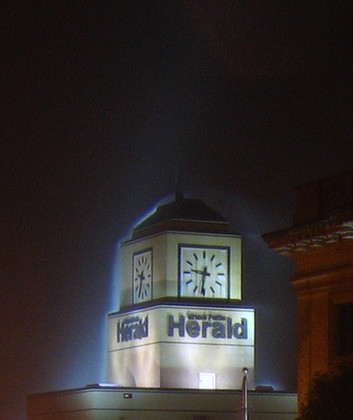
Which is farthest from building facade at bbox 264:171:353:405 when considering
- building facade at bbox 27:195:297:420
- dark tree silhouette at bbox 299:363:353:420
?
building facade at bbox 27:195:297:420

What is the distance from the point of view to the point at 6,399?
8038 centimetres

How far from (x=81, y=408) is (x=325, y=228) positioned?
27.7m

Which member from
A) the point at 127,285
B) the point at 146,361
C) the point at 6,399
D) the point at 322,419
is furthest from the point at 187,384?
the point at 322,419

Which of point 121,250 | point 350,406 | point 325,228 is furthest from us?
point 121,250

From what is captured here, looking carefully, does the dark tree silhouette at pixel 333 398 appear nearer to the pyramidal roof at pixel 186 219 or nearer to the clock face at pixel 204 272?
the clock face at pixel 204 272

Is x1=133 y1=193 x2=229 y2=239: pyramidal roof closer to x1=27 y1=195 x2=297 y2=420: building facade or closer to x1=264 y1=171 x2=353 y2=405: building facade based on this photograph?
x1=27 y1=195 x2=297 y2=420: building facade

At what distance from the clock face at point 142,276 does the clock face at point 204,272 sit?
1993 millimetres

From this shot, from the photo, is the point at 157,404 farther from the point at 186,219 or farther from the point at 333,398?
the point at 333,398

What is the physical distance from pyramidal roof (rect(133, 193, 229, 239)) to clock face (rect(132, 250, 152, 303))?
4.01 ft

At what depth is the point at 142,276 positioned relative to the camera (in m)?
75.8

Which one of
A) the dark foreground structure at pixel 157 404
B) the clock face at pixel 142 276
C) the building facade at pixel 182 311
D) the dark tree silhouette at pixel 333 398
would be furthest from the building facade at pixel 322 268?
the clock face at pixel 142 276

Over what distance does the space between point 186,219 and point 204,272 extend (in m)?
2.81

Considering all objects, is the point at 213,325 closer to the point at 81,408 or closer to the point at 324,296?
the point at 81,408

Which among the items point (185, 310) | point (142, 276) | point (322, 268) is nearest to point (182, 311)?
point (185, 310)
